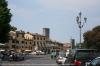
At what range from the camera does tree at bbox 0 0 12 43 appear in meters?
76.5

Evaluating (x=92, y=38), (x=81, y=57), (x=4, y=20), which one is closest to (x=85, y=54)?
(x=81, y=57)

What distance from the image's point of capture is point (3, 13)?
251 feet

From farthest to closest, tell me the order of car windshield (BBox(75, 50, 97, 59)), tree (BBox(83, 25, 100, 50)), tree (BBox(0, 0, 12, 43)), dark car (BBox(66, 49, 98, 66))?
1. tree (BBox(83, 25, 100, 50))
2. tree (BBox(0, 0, 12, 43))
3. car windshield (BBox(75, 50, 97, 59))
4. dark car (BBox(66, 49, 98, 66))

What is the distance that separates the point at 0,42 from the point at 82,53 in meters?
59.5

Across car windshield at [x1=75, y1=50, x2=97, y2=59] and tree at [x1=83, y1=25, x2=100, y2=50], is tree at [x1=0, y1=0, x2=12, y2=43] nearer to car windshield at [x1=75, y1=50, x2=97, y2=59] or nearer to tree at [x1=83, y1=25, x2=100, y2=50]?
tree at [x1=83, y1=25, x2=100, y2=50]

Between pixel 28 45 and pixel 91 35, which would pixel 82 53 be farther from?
pixel 28 45

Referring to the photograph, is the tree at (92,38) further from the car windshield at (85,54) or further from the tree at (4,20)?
the car windshield at (85,54)

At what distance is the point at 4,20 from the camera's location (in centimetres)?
7731

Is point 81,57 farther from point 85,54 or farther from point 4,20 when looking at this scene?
point 4,20

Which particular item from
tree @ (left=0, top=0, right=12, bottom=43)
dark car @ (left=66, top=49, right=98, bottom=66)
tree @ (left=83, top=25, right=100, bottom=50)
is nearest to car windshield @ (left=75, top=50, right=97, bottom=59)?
dark car @ (left=66, top=49, right=98, bottom=66)

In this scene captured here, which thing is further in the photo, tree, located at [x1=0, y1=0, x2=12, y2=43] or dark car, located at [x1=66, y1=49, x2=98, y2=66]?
tree, located at [x1=0, y1=0, x2=12, y2=43]

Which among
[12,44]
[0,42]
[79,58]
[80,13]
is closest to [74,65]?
[79,58]

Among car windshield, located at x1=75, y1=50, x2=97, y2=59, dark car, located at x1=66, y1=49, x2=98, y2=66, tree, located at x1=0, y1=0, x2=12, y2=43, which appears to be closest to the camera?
dark car, located at x1=66, y1=49, x2=98, y2=66

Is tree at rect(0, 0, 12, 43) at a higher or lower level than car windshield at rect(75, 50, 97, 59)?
higher
